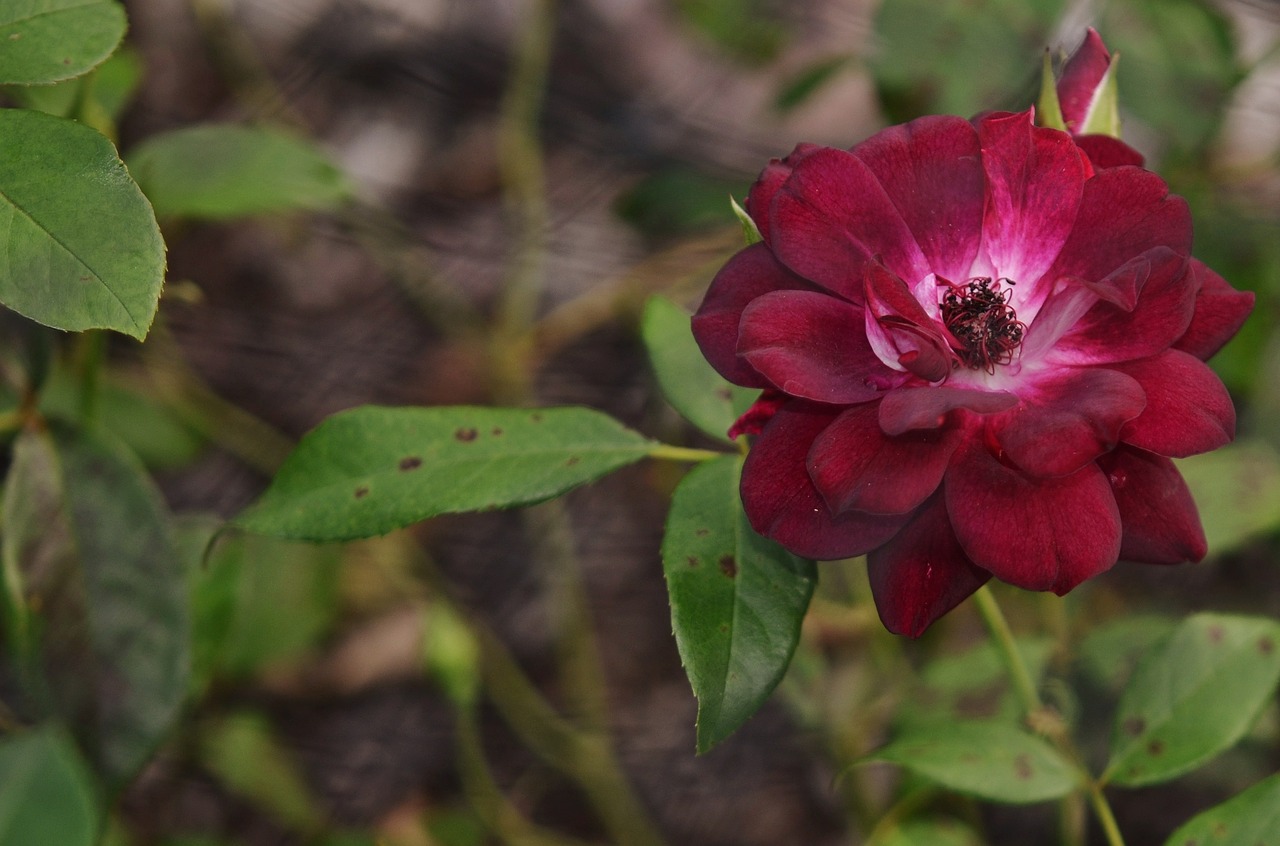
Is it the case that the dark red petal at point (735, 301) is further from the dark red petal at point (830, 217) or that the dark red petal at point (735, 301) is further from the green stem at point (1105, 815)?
the green stem at point (1105, 815)

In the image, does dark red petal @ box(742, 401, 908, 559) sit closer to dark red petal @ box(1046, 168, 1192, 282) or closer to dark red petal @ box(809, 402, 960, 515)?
dark red petal @ box(809, 402, 960, 515)

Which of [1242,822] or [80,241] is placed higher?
[80,241]

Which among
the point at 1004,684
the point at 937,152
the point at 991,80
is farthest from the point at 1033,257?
the point at 1004,684

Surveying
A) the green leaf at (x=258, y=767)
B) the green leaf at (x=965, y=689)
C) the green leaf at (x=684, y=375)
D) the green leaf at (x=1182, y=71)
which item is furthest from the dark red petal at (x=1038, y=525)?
the green leaf at (x=258, y=767)

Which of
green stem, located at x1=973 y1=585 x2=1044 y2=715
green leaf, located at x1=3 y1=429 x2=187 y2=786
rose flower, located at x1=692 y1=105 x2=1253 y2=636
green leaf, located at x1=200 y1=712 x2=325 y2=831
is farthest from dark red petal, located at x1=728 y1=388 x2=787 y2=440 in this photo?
green leaf, located at x1=200 y1=712 x2=325 y2=831

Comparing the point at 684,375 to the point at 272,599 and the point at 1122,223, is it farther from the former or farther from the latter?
the point at 272,599

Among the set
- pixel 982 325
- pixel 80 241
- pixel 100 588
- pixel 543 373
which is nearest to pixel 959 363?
pixel 982 325
